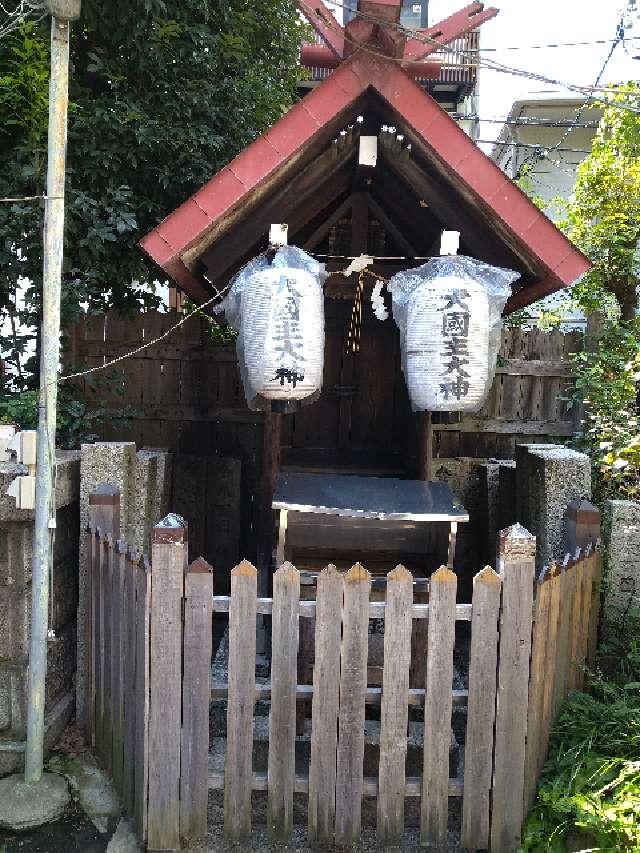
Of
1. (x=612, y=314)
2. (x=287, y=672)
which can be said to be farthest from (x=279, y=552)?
(x=612, y=314)

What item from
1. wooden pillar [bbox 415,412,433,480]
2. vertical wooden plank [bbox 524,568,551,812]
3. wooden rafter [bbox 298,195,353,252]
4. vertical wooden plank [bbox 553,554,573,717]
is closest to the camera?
vertical wooden plank [bbox 524,568,551,812]

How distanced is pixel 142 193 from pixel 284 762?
19.3 ft

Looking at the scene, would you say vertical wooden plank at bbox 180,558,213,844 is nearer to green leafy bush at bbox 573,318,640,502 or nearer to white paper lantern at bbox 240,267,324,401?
white paper lantern at bbox 240,267,324,401

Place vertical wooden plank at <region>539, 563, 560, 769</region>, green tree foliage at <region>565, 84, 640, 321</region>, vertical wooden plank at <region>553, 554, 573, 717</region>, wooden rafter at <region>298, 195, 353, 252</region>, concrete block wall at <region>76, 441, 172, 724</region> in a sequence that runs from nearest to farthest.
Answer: vertical wooden plank at <region>539, 563, 560, 769</region>
vertical wooden plank at <region>553, 554, 573, 717</region>
concrete block wall at <region>76, 441, 172, 724</region>
wooden rafter at <region>298, 195, 353, 252</region>
green tree foliage at <region>565, 84, 640, 321</region>

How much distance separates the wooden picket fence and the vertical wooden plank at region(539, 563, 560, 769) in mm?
78

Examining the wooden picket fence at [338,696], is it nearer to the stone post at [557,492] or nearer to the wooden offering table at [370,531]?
the wooden offering table at [370,531]

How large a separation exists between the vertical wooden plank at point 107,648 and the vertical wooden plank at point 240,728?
41.0 inches

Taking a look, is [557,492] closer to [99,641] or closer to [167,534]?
[167,534]

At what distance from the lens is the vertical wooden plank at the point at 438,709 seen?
363 centimetres

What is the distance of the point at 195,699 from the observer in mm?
3646

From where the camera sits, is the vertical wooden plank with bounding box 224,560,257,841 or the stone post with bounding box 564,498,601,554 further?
the stone post with bounding box 564,498,601,554

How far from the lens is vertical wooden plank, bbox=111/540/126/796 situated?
4.04 metres

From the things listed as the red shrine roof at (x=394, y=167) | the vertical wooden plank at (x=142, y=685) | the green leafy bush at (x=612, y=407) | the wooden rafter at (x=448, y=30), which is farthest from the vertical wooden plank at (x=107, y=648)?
the green leafy bush at (x=612, y=407)

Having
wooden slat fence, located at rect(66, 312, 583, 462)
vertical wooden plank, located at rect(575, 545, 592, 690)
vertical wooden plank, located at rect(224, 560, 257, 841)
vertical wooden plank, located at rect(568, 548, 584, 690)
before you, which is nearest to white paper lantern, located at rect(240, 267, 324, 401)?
vertical wooden plank, located at rect(224, 560, 257, 841)
